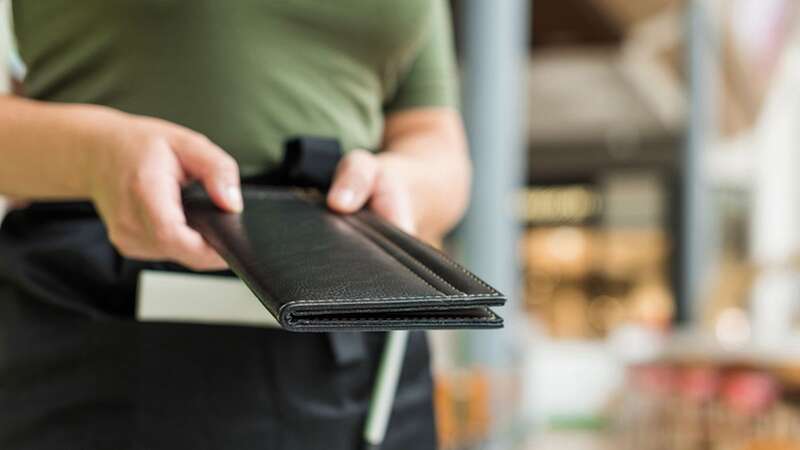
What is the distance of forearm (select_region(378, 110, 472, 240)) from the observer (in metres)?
0.71

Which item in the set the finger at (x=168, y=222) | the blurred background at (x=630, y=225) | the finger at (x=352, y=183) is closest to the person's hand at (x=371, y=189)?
the finger at (x=352, y=183)

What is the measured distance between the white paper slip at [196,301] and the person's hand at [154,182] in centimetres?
3

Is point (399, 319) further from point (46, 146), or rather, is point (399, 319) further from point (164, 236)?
point (46, 146)

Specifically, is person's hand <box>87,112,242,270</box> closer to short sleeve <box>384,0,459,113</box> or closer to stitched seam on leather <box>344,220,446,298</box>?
stitched seam on leather <box>344,220,446,298</box>

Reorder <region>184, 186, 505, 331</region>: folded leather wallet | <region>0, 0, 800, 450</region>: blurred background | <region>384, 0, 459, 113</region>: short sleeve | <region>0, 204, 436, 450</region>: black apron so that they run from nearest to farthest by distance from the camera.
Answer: <region>184, 186, 505, 331</region>: folded leather wallet
<region>0, 204, 436, 450</region>: black apron
<region>384, 0, 459, 113</region>: short sleeve
<region>0, 0, 800, 450</region>: blurred background

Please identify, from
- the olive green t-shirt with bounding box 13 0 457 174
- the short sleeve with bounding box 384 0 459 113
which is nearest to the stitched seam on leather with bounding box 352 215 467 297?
the olive green t-shirt with bounding box 13 0 457 174

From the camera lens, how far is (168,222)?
21.7 inches

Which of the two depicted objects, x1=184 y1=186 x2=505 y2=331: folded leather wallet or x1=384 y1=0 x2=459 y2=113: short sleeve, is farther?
x1=384 y1=0 x2=459 y2=113: short sleeve

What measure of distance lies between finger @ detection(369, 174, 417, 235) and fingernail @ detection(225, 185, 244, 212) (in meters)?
0.10

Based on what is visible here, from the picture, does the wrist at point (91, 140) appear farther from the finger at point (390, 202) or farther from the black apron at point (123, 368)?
the finger at point (390, 202)

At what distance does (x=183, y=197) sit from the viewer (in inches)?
24.0

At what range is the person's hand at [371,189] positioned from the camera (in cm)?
64

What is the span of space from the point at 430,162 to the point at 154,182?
26 centimetres

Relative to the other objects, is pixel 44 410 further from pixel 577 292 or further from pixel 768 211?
pixel 577 292
